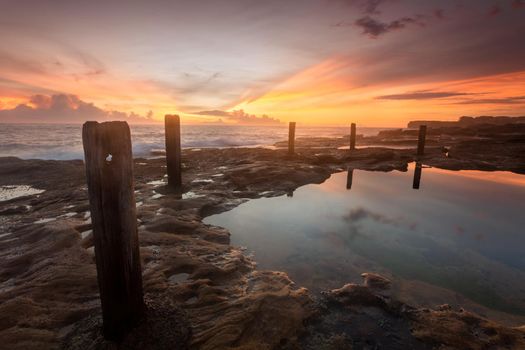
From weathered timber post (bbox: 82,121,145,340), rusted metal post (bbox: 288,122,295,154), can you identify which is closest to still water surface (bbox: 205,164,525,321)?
weathered timber post (bbox: 82,121,145,340)

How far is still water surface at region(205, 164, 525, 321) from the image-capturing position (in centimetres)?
441

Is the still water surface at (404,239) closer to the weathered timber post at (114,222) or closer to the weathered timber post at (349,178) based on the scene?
the weathered timber post at (349,178)

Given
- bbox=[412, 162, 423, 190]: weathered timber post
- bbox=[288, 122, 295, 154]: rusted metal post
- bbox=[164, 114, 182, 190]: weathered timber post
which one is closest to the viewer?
bbox=[164, 114, 182, 190]: weathered timber post

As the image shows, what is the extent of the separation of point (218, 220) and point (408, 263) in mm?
4389

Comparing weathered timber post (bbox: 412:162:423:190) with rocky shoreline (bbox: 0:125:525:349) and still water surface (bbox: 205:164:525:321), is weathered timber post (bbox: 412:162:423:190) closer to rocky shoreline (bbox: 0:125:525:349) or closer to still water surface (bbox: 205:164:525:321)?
still water surface (bbox: 205:164:525:321)

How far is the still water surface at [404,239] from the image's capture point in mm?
4410

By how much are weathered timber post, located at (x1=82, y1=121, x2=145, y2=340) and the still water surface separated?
8.24 feet

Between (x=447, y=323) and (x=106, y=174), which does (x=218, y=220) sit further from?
(x=447, y=323)

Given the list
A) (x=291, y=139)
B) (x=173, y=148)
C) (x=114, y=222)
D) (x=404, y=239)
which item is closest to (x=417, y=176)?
(x=291, y=139)

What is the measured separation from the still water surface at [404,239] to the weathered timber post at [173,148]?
113 inches

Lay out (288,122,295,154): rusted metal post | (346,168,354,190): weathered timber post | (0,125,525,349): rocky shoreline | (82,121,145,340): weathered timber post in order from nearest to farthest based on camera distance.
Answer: (82,121,145,340): weathered timber post, (0,125,525,349): rocky shoreline, (346,168,354,190): weathered timber post, (288,122,295,154): rusted metal post

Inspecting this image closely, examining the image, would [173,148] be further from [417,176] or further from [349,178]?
[417,176]

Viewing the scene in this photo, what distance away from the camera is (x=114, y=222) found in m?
2.75

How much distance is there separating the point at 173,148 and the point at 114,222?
22.3 feet
